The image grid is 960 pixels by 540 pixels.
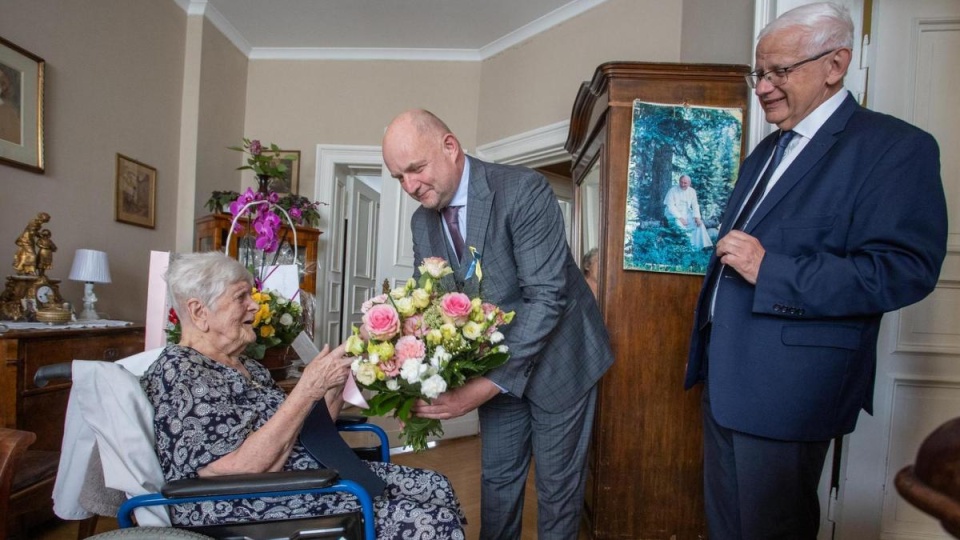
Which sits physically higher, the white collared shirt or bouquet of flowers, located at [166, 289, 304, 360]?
the white collared shirt

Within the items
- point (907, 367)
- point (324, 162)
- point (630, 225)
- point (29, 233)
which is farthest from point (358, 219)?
point (907, 367)

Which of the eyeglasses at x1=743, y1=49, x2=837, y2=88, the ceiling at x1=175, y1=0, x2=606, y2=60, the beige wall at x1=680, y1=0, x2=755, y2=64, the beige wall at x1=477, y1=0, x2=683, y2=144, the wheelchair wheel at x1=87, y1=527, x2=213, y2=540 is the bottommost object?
the wheelchair wheel at x1=87, y1=527, x2=213, y2=540

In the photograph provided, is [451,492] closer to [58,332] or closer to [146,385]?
[146,385]

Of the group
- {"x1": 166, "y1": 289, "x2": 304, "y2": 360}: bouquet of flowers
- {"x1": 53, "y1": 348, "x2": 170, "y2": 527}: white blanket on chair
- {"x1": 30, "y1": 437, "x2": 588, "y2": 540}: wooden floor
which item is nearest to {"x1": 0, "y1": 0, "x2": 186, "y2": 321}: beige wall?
{"x1": 30, "y1": 437, "x2": 588, "y2": 540}: wooden floor

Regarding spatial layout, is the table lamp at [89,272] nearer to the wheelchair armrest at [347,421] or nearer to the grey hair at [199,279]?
the grey hair at [199,279]

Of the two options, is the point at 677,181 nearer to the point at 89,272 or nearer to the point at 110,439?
the point at 110,439

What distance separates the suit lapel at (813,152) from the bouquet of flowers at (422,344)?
0.66 m

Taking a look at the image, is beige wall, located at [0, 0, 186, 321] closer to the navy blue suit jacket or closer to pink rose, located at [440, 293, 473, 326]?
pink rose, located at [440, 293, 473, 326]

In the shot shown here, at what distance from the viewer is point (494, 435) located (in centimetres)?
160

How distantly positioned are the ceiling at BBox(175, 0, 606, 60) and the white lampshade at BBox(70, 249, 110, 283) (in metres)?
2.16

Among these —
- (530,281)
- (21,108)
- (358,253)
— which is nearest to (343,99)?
(358,253)

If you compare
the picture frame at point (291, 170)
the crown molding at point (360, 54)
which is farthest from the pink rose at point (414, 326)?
the crown molding at point (360, 54)

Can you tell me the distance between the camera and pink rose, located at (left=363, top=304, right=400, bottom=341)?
112 cm

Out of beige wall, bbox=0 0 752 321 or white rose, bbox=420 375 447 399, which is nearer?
white rose, bbox=420 375 447 399
